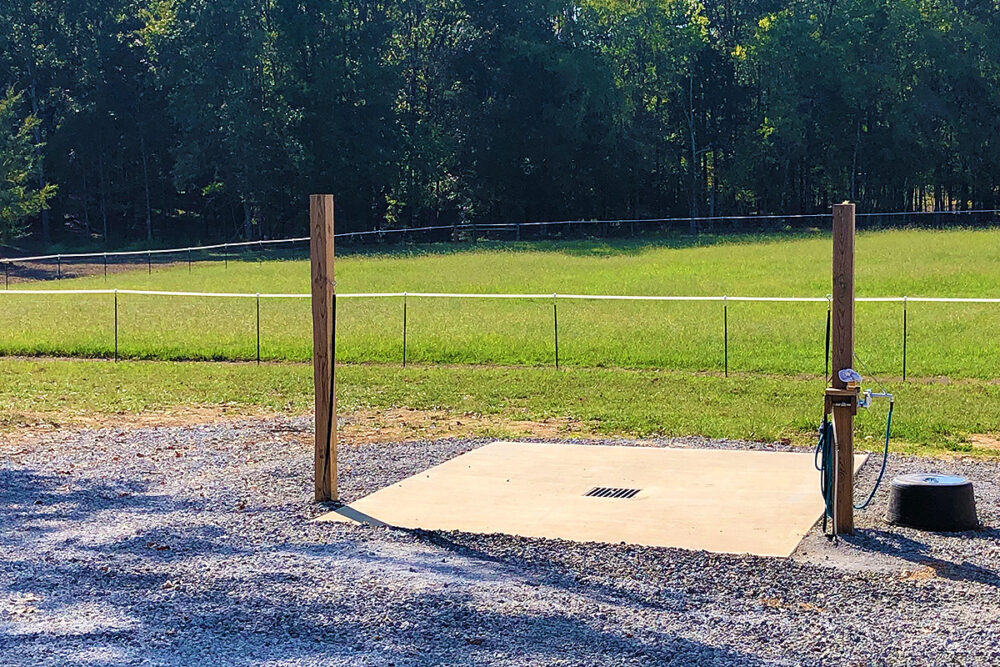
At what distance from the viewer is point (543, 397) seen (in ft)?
49.3

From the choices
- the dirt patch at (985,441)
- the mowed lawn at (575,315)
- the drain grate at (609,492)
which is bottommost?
the dirt patch at (985,441)

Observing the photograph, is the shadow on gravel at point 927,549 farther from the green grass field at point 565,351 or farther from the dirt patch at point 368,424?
the dirt patch at point 368,424

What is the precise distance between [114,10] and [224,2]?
373 inches

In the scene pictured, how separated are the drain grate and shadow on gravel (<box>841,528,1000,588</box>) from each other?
6.08 ft

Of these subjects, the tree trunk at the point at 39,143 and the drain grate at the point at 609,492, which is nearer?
the drain grate at the point at 609,492

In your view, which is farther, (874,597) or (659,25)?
(659,25)

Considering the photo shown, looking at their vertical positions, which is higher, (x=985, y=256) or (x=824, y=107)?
(x=824, y=107)

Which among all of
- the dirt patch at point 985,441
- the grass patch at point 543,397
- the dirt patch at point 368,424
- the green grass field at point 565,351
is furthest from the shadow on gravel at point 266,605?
the dirt patch at point 985,441

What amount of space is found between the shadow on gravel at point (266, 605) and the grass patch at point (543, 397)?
5.37m

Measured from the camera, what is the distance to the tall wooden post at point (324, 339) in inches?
354

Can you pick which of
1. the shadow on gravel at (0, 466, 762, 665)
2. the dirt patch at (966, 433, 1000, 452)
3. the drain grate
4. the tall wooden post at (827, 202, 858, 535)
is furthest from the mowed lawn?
the shadow on gravel at (0, 466, 762, 665)

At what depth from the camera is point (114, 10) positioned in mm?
65438

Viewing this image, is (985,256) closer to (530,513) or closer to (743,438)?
(743,438)

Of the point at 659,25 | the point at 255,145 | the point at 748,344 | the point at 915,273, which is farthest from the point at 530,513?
the point at 659,25
